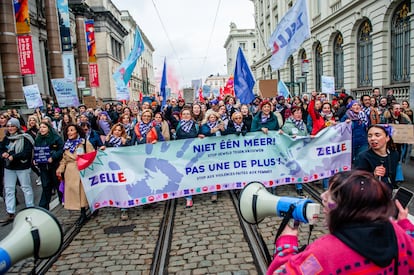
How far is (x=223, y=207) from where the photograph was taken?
631 centimetres

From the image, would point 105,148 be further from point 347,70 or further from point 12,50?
point 347,70

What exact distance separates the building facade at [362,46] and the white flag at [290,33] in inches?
247

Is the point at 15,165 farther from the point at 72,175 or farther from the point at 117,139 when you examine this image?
the point at 117,139

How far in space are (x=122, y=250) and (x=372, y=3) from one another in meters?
18.8

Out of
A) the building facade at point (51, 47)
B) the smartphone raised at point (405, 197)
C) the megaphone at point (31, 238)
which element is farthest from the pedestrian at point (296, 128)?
the building facade at point (51, 47)

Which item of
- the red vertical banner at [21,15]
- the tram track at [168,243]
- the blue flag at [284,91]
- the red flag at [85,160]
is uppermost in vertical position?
the red vertical banner at [21,15]

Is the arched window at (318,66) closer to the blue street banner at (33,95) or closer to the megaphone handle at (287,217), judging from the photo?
the blue street banner at (33,95)

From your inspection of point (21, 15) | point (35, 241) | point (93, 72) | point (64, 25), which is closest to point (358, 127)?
point (35, 241)

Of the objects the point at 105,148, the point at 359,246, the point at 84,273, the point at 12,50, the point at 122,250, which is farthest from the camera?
the point at 12,50

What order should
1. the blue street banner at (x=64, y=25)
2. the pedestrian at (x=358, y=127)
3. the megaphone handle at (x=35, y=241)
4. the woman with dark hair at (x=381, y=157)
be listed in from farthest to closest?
the blue street banner at (x=64, y=25) → the pedestrian at (x=358, y=127) → the woman with dark hair at (x=381, y=157) → the megaphone handle at (x=35, y=241)

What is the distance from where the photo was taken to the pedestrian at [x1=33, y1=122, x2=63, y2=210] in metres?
6.09

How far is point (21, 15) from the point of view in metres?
17.5

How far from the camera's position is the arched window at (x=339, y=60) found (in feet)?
75.7

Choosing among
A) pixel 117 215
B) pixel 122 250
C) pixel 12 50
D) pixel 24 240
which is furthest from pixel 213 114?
pixel 12 50
